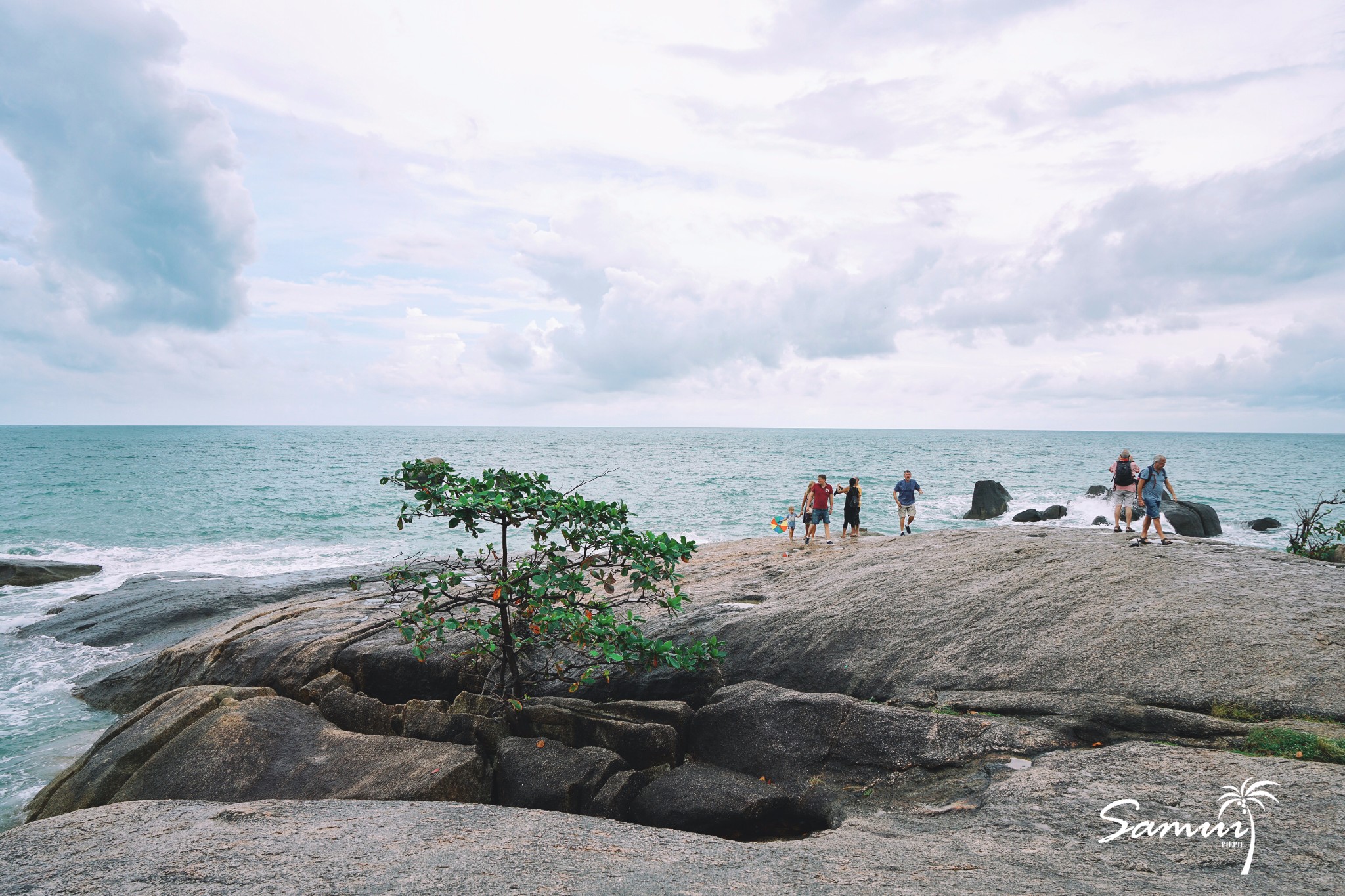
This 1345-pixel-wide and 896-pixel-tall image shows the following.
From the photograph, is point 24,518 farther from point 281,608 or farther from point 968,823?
point 968,823

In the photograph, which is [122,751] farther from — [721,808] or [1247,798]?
[1247,798]

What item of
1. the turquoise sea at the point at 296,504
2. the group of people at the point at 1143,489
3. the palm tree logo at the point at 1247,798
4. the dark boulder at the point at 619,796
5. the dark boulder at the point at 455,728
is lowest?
the turquoise sea at the point at 296,504

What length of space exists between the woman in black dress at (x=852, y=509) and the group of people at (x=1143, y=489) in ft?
21.3

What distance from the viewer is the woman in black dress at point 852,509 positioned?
2052 cm

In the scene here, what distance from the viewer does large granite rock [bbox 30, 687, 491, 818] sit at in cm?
767

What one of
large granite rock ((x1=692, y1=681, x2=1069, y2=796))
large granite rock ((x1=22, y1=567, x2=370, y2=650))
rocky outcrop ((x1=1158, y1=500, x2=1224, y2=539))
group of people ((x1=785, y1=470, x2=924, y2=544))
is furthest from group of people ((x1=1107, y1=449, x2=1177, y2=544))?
large granite rock ((x1=22, y1=567, x2=370, y2=650))

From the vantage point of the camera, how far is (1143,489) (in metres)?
14.6

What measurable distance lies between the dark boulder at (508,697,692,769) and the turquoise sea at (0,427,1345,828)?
789cm

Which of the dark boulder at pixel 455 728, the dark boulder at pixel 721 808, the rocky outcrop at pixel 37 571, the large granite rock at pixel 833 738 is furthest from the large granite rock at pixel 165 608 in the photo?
the dark boulder at pixel 721 808

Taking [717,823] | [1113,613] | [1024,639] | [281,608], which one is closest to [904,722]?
[717,823]

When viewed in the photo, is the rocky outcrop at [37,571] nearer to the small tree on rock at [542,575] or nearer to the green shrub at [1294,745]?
the small tree on rock at [542,575]

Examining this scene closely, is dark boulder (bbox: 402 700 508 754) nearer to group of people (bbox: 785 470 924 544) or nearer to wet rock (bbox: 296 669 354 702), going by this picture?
wet rock (bbox: 296 669 354 702)

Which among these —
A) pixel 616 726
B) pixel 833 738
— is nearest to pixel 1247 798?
pixel 833 738

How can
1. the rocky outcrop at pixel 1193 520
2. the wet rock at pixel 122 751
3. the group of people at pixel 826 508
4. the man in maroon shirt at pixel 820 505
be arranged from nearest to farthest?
the wet rock at pixel 122 751 < the group of people at pixel 826 508 < the man in maroon shirt at pixel 820 505 < the rocky outcrop at pixel 1193 520
